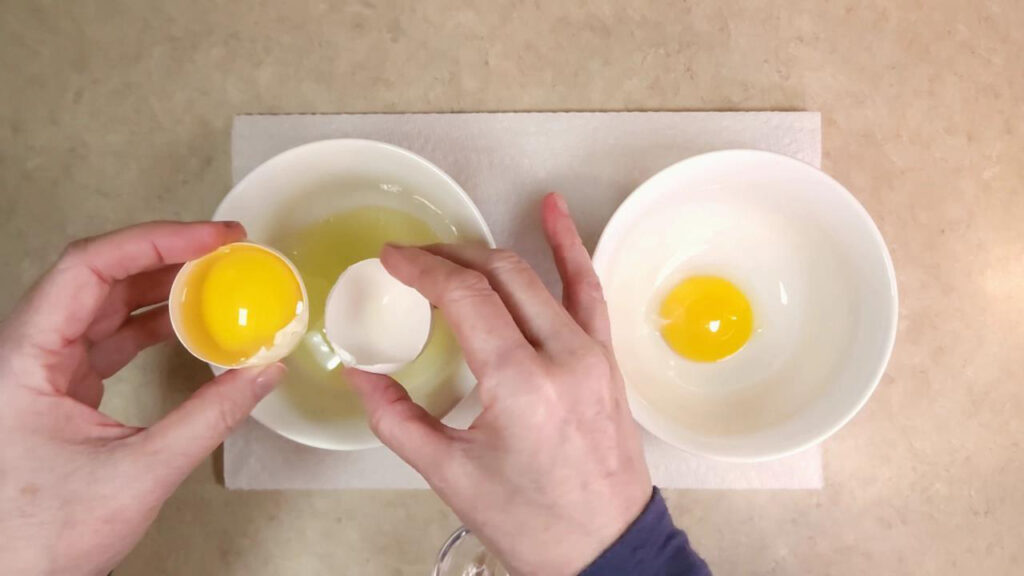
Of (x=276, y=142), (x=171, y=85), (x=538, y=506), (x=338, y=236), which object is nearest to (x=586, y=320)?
(x=538, y=506)

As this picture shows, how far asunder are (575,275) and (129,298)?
0.46m

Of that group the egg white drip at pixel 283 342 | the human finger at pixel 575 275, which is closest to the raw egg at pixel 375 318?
the egg white drip at pixel 283 342

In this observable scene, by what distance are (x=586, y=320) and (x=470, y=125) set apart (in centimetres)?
30

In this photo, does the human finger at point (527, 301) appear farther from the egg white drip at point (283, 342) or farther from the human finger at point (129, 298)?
the human finger at point (129, 298)

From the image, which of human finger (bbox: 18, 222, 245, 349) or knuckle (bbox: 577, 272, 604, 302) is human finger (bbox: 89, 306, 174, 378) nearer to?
human finger (bbox: 18, 222, 245, 349)

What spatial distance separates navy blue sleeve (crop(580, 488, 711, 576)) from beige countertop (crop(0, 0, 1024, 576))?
240mm

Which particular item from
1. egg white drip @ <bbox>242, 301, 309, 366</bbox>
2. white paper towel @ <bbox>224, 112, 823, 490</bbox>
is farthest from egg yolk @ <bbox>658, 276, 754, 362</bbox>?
egg white drip @ <bbox>242, 301, 309, 366</bbox>

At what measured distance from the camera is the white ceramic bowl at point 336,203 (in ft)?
2.30

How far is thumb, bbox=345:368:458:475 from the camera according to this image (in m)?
0.58

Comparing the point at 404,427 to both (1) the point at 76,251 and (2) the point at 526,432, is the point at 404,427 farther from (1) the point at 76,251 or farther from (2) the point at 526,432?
(1) the point at 76,251

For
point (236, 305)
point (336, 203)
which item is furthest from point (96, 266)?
point (336, 203)

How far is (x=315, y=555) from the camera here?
84cm

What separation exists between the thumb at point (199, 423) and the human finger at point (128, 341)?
0.64 feet

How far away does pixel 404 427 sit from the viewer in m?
0.59
